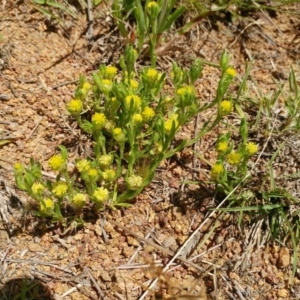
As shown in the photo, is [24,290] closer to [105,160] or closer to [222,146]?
[105,160]

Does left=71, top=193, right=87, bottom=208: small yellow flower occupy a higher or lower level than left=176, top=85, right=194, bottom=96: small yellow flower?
lower

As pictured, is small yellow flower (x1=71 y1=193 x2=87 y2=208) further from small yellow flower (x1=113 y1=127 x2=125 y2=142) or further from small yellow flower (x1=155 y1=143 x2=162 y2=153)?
small yellow flower (x1=155 y1=143 x2=162 y2=153)

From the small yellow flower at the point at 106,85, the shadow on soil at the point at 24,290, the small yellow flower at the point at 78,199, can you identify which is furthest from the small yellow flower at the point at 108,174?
the shadow on soil at the point at 24,290

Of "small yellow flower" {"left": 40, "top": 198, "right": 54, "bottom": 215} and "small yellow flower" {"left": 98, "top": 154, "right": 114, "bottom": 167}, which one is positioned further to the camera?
"small yellow flower" {"left": 98, "top": 154, "right": 114, "bottom": 167}

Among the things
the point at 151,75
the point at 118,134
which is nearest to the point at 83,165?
the point at 118,134

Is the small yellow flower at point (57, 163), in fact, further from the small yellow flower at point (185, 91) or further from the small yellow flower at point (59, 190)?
Result: the small yellow flower at point (185, 91)

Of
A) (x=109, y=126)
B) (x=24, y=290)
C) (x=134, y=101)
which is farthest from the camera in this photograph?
(x=109, y=126)

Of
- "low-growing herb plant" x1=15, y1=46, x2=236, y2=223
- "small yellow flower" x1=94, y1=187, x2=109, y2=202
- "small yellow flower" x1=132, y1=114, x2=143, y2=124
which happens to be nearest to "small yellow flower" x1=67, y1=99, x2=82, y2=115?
"low-growing herb plant" x1=15, y1=46, x2=236, y2=223
